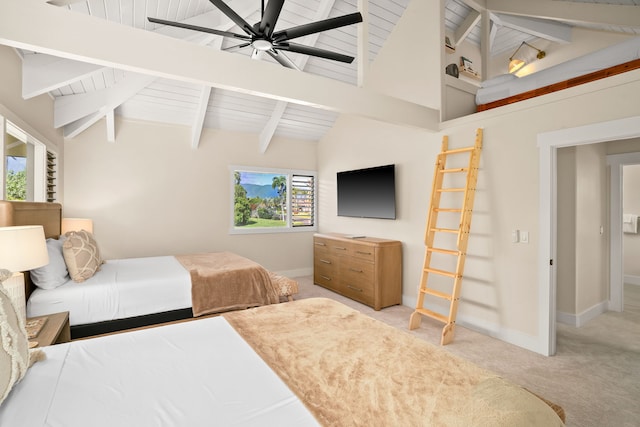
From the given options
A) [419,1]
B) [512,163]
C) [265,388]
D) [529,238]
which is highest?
[419,1]

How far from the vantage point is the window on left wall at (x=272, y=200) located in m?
5.46

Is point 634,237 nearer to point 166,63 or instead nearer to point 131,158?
point 166,63

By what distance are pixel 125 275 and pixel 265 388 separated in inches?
96.5

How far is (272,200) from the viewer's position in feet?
19.0

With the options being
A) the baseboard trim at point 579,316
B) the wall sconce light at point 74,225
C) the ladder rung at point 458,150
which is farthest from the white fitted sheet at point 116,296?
A: the baseboard trim at point 579,316

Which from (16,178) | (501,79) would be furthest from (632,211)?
(16,178)

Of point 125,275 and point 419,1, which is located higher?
point 419,1

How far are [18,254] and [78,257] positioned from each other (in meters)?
1.13

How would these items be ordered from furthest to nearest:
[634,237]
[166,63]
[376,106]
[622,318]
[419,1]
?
[634,237]
[419,1]
[622,318]
[376,106]
[166,63]

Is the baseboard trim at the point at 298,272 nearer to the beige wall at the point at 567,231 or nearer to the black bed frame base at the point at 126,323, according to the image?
the black bed frame base at the point at 126,323

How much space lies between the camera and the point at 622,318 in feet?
12.1

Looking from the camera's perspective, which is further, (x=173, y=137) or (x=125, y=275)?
(x=173, y=137)

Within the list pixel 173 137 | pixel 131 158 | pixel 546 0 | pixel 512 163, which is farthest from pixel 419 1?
pixel 131 158

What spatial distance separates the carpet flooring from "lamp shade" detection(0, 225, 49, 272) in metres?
3.13
